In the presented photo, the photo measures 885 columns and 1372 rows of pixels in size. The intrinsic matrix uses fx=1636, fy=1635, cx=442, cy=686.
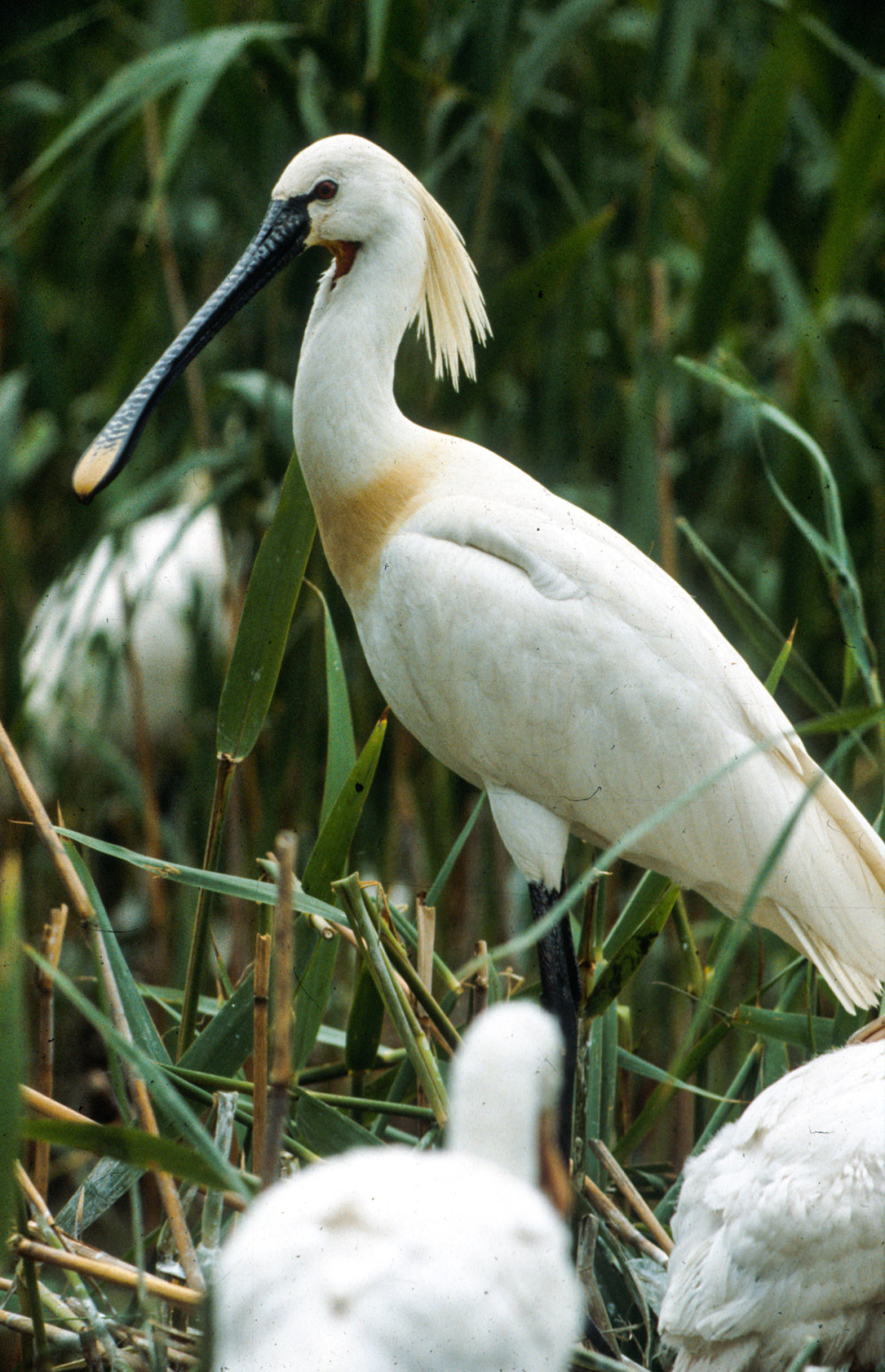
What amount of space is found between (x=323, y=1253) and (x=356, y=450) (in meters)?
1.15

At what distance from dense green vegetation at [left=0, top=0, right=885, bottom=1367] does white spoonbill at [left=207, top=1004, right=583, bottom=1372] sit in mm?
244

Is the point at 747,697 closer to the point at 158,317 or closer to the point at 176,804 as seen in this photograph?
the point at 158,317

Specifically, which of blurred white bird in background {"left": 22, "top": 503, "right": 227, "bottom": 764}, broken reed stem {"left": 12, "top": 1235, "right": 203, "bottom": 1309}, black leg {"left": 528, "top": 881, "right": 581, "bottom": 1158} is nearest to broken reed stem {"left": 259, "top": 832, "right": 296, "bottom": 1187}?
broken reed stem {"left": 12, "top": 1235, "right": 203, "bottom": 1309}

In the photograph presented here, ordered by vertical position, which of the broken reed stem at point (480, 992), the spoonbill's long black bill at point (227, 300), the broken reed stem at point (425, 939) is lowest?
the broken reed stem at point (480, 992)

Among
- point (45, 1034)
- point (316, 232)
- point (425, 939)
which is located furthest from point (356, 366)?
point (45, 1034)

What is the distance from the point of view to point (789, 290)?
322 centimetres

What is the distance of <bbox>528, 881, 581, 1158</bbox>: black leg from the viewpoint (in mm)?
2129

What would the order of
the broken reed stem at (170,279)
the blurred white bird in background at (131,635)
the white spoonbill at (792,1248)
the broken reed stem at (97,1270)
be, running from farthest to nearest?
1. the blurred white bird in background at (131,635)
2. the broken reed stem at (170,279)
3. the white spoonbill at (792,1248)
4. the broken reed stem at (97,1270)

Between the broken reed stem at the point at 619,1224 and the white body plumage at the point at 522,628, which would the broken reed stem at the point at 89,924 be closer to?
the broken reed stem at the point at 619,1224

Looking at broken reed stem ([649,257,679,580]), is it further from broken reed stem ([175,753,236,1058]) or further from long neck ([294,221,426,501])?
broken reed stem ([175,753,236,1058])

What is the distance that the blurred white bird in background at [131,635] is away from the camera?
9.50ft

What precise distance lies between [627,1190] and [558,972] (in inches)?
18.3

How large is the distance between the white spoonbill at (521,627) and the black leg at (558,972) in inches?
2.0

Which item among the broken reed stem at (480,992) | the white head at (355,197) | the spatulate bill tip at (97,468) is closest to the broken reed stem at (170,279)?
the white head at (355,197)
